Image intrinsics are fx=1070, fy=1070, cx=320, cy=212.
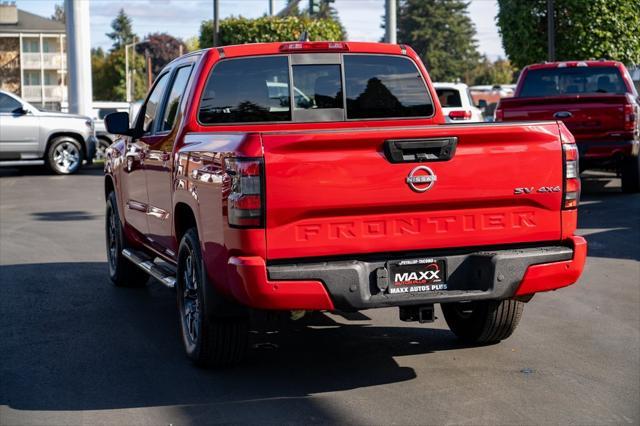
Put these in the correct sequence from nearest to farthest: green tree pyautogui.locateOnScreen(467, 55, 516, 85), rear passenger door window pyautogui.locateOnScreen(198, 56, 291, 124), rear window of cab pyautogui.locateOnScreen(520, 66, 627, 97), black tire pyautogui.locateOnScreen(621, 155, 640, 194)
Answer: rear passenger door window pyautogui.locateOnScreen(198, 56, 291, 124)
black tire pyautogui.locateOnScreen(621, 155, 640, 194)
rear window of cab pyautogui.locateOnScreen(520, 66, 627, 97)
green tree pyautogui.locateOnScreen(467, 55, 516, 85)

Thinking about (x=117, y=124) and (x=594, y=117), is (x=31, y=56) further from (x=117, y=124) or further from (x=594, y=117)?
(x=117, y=124)

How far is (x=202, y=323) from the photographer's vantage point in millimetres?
6371

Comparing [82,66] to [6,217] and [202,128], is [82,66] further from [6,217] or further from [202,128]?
[202,128]

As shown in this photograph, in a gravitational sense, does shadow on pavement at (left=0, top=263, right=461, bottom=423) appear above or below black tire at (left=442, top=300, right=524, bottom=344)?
below

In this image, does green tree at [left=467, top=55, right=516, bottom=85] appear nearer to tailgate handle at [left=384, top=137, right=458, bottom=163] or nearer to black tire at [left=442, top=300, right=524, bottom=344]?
black tire at [left=442, top=300, right=524, bottom=344]

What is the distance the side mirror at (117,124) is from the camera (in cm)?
837

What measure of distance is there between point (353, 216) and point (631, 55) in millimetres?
23950

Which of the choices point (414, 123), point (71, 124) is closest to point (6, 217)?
point (71, 124)

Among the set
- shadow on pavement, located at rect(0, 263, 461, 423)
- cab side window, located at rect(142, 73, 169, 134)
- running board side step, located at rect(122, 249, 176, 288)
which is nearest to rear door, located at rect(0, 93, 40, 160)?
shadow on pavement, located at rect(0, 263, 461, 423)

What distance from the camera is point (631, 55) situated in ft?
91.8

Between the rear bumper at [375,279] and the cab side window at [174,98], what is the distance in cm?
223

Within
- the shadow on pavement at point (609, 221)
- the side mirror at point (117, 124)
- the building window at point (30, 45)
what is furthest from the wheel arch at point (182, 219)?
the building window at point (30, 45)

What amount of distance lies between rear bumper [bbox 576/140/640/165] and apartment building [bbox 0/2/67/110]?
248 feet

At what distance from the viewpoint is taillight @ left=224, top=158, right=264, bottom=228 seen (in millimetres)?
5574
